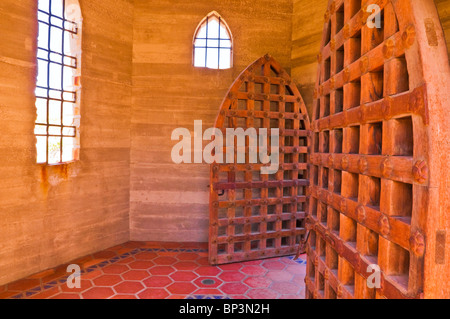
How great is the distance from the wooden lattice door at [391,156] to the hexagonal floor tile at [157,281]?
98.9 inches

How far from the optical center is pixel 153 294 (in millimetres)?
3562

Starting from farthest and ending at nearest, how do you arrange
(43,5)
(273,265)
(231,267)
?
1. (273,265)
2. (231,267)
3. (43,5)

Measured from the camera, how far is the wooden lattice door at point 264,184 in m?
4.67

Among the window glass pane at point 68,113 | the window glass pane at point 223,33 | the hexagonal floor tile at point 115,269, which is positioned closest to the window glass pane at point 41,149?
the window glass pane at point 68,113

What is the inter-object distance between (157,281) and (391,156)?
11.7 feet

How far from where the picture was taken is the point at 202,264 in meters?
4.56

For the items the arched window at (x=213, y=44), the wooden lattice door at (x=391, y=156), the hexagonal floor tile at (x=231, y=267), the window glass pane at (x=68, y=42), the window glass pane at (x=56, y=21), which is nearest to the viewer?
the wooden lattice door at (x=391, y=156)

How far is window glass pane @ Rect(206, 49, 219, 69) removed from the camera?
18.4ft

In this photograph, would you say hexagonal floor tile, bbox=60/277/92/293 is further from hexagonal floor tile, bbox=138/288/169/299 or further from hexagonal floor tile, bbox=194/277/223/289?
hexagonal floor tile, bbox=194/277/223/289

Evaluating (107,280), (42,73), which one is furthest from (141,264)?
(42,73)

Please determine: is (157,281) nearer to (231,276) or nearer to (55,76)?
(231,276)

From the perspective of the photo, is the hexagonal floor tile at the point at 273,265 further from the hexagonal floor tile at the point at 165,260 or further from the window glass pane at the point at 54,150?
the window glass pane at the point at 54,150

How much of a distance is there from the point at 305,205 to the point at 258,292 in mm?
2070

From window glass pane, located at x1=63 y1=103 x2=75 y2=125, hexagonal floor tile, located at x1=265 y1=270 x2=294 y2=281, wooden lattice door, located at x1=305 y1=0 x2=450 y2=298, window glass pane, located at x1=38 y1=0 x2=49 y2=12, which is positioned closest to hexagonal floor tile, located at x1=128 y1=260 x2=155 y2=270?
hexagonal floor tile, located at x1=265 y1=270 x2=294 y2=281
